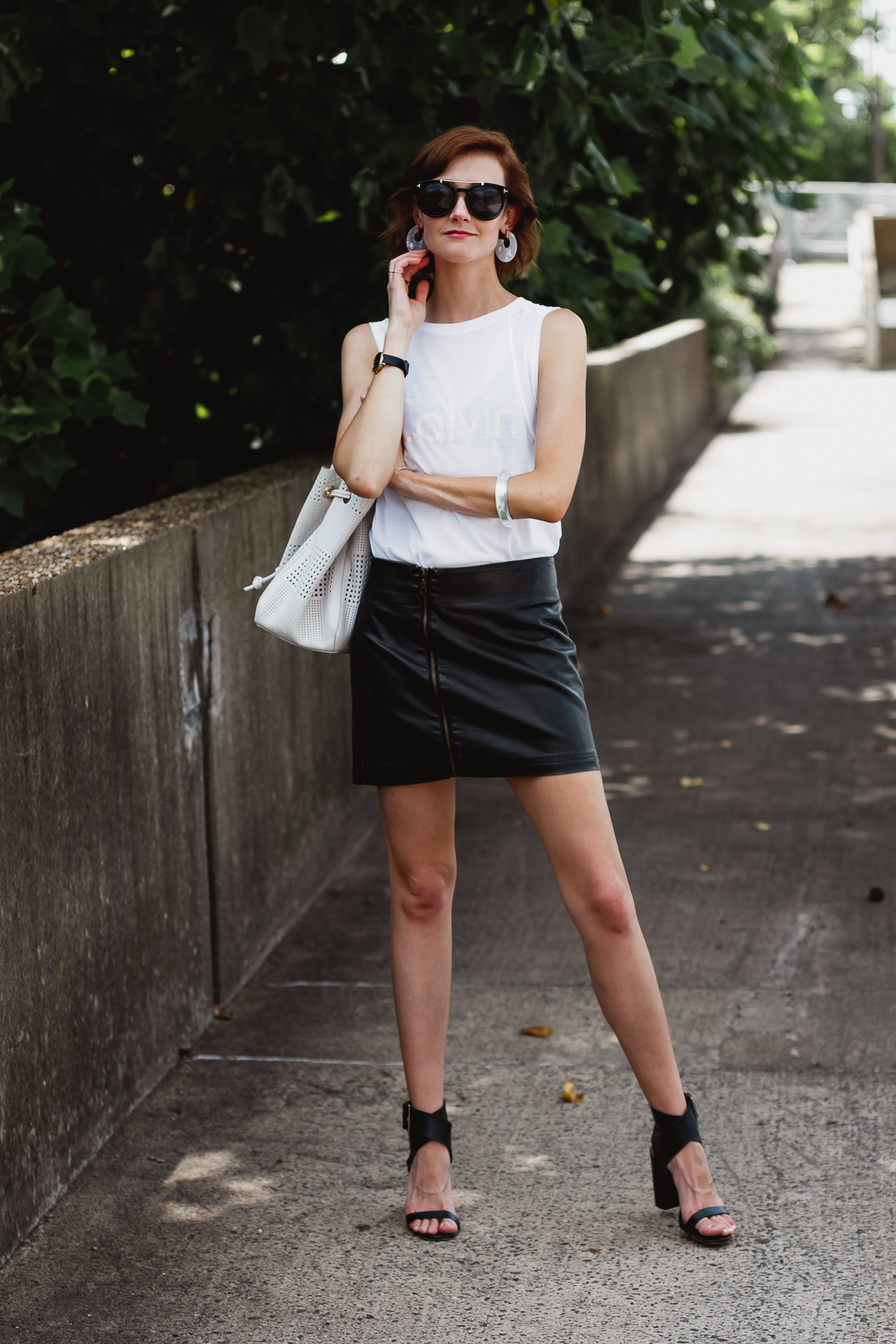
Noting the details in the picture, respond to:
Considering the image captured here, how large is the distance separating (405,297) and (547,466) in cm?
43

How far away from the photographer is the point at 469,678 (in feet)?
10.6

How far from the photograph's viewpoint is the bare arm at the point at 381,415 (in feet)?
10.4

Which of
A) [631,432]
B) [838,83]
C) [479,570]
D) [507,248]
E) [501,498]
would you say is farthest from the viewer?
[838,83]

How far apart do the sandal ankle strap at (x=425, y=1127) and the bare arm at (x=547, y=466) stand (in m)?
1.26

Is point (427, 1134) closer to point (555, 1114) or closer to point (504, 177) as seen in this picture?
point (555, 1114)

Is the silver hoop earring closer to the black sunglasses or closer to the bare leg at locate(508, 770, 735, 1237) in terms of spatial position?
the black sunglasses

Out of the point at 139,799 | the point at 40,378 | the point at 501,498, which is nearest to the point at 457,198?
the point at 501,498

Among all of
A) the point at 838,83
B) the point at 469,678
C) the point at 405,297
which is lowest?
the point at 469,678

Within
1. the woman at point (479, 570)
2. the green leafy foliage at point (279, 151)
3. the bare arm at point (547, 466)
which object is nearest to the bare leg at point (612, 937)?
the woman at point (479, 570)

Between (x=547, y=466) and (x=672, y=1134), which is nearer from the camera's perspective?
(x=547, y=466)

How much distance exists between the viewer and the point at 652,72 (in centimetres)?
573

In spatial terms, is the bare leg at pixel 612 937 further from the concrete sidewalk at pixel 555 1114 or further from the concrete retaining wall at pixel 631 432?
the concrete retaining wall at pixel 631 432

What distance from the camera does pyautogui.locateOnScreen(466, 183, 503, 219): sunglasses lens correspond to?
320 centimetres

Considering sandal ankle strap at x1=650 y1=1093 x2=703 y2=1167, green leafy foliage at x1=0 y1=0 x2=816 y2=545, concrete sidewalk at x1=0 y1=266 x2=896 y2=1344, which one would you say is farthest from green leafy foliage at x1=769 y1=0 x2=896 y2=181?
sandal ankle strap at x1=650 y1=1093 x2=703 y2=1167
